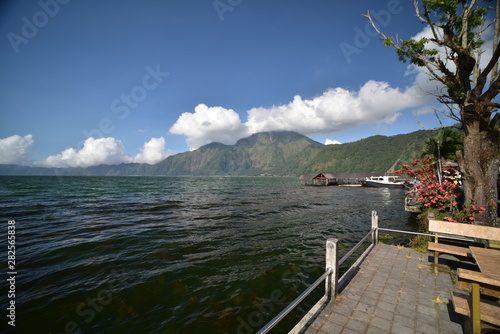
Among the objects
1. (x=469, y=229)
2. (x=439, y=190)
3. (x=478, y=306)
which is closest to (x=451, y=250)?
(x=469, y=229)

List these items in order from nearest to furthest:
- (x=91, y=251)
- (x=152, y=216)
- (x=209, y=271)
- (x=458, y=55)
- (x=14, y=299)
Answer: (x=14, y=299), (x=209, y=271), (x=458, y=55), (x=91, y=251), (x=152, y=216)

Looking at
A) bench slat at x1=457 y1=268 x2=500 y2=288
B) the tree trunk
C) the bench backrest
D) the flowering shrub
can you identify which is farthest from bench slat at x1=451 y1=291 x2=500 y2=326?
the tree trunk

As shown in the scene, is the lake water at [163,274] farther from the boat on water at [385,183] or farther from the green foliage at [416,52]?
the boat on water at [385,183]

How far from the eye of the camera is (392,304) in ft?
15.6

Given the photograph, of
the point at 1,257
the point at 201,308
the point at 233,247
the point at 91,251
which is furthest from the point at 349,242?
the point at 1,257

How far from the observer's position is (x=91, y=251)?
32.7ft

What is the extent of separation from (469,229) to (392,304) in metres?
3.42

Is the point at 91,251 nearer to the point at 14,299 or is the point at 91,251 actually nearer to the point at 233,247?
the point at 14,299

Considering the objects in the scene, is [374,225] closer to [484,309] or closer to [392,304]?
[392,304]

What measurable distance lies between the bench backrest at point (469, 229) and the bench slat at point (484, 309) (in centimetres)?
297

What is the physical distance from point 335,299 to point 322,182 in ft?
256

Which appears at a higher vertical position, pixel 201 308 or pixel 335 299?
pixel 335 299

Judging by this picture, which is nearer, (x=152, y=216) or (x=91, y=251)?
(x=91, y=251)

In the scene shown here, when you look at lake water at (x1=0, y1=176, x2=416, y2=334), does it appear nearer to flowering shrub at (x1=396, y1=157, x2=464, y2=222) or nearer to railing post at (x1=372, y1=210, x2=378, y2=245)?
railing post at (x1=372, y1=210, x2=378, y2=245)
